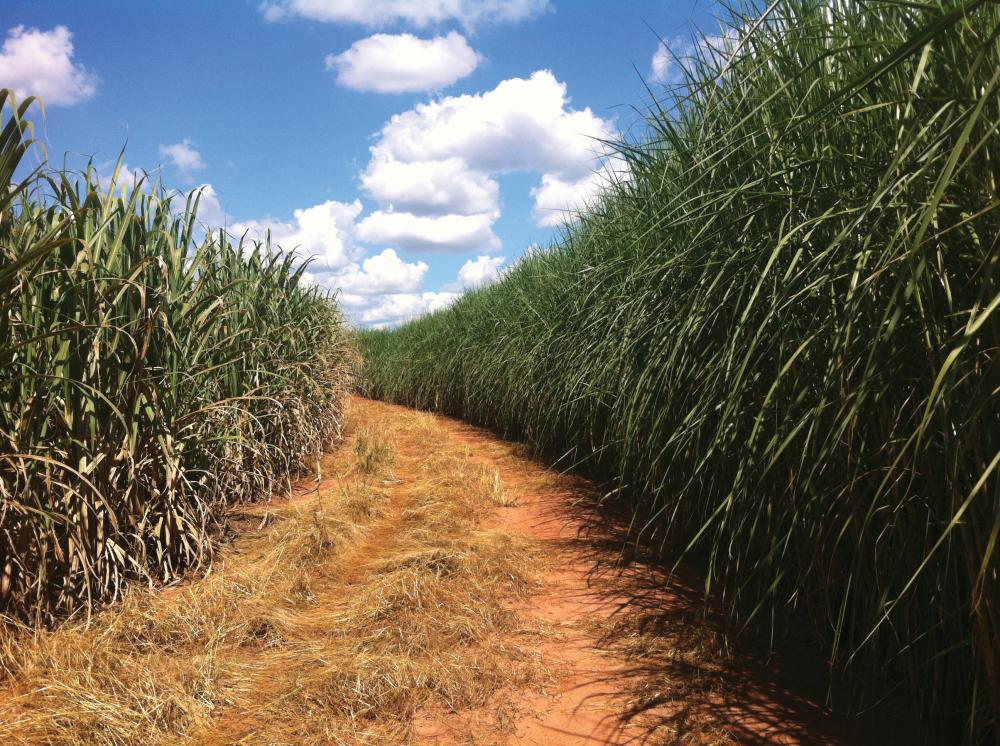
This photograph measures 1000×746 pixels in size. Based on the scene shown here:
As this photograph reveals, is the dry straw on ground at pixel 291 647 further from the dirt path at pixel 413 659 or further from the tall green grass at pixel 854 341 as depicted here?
the tall green grass at pixel 854 341

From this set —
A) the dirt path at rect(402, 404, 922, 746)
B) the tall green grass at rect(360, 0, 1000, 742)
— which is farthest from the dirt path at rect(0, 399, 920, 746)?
the tall green grass at rect(360, 0, 1000, 742)

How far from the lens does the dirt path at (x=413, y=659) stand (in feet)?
5.98

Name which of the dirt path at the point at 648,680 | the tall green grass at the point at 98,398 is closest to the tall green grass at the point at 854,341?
the dirt path at the point at 648,680

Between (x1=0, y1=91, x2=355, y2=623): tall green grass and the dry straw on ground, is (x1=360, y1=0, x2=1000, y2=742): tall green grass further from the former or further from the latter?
(x1=0, y1=91, x2=355, y2=623): tall green grass

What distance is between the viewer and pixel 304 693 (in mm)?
2008

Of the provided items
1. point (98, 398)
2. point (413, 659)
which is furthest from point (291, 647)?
point (98, 398)

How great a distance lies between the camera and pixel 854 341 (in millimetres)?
1576

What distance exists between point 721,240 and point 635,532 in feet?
5.93

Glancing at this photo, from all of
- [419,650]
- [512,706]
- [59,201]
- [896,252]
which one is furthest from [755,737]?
[59,201]

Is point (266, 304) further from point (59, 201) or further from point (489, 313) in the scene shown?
point (489, 313)

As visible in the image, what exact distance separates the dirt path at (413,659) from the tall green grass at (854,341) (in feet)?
0.83

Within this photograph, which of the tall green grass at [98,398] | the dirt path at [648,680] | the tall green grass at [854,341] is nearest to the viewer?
the tall green grass at [854,341]

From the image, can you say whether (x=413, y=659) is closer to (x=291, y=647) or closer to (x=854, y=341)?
(x=291, y=647)

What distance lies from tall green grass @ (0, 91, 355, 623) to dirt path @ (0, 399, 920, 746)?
0.64ft
